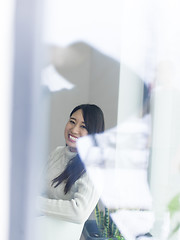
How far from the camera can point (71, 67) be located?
1.83 feet

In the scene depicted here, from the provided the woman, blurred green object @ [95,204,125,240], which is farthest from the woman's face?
blurred green object @ [95,204,125,240]

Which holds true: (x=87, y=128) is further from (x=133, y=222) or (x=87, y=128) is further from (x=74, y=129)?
(x=133, y=222)

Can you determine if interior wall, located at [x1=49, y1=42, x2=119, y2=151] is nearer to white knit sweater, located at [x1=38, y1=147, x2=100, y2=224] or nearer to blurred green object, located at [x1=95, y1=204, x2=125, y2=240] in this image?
white knit sweater, located at [x1=38, y1=147, x2=100, y2=224]

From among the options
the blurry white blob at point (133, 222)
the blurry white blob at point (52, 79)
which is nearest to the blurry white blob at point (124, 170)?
the blurry white blob at point (133, 222)

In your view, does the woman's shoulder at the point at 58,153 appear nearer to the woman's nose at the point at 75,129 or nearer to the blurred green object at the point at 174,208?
the woman's nose at the point at 75,129

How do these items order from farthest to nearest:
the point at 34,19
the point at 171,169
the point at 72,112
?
1. the point at 72,112
2. the point at 171,169
3. the point at 34,19

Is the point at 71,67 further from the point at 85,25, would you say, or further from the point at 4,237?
the point at 4,237

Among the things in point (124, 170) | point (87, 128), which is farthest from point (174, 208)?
point (87, 128)

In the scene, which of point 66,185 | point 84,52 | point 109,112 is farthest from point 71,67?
point 66,185

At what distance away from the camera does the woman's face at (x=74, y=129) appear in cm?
64

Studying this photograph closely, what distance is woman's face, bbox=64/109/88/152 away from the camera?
635mm

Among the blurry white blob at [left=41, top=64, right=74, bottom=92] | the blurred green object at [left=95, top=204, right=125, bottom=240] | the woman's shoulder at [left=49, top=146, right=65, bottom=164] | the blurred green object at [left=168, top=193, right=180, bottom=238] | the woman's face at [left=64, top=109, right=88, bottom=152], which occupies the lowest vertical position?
the blurred green object at [left=95, top=204, right=125, bottom=240]

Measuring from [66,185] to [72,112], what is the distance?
0.50 feet

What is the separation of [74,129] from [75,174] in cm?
9
